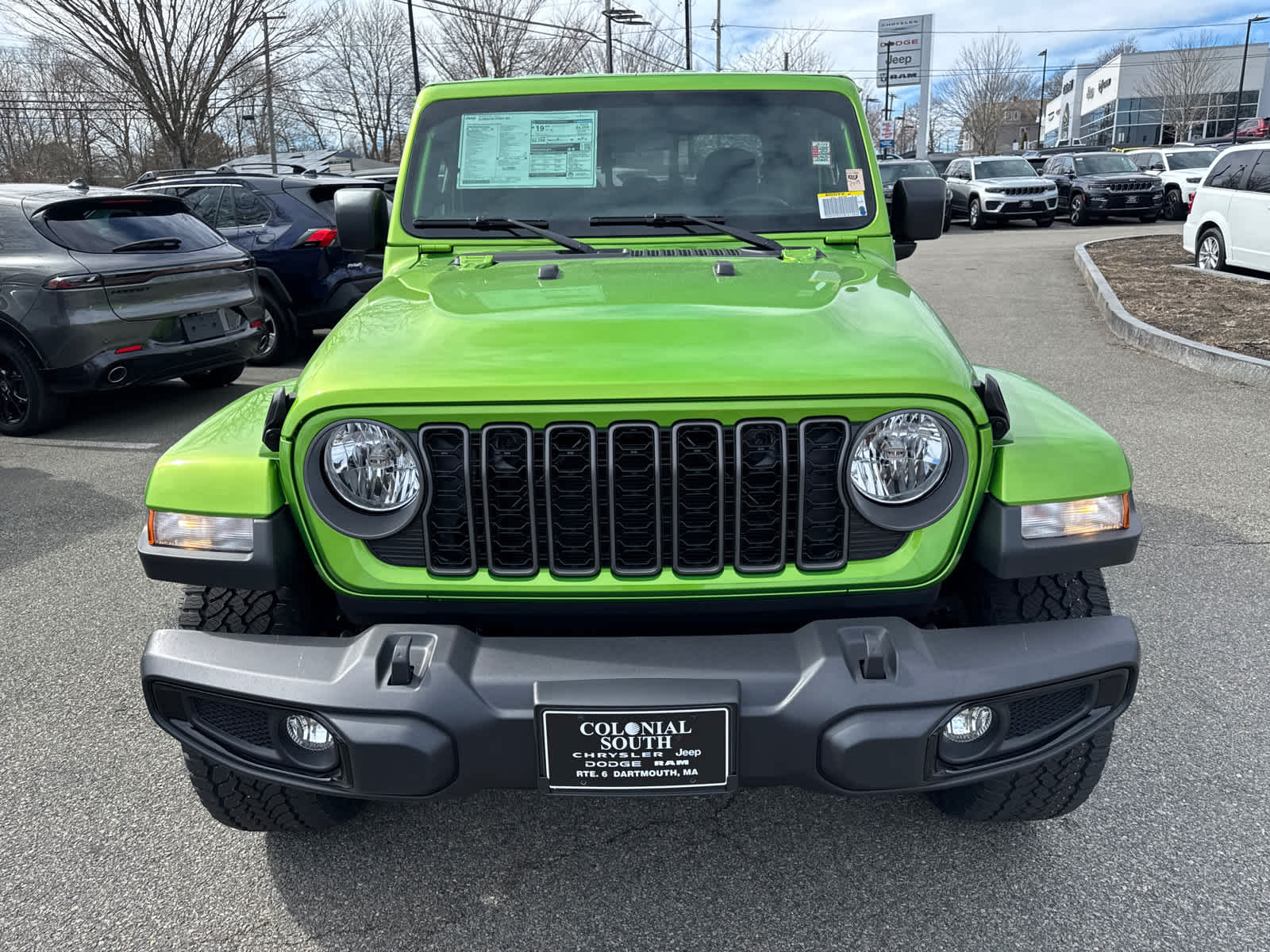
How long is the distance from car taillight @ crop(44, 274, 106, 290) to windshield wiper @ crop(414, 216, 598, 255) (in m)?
4.20

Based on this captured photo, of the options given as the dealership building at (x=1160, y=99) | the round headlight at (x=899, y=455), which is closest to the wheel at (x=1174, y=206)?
the round headlight at (x=899, y=455)

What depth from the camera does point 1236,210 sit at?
37.6 ft

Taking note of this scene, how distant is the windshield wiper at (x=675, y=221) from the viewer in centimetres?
316

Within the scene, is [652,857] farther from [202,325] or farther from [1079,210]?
[1079,210]

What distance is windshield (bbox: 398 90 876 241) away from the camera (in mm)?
3240

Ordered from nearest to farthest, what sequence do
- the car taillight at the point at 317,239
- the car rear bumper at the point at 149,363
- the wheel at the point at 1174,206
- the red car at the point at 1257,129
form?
the car rear bumper at the point at 149,363, the car taillight at the point at 317,239, the wheel at the point at 1174,206, the red car at the point at 1257,129

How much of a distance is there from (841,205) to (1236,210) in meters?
10.4

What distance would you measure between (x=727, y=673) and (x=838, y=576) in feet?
1.13

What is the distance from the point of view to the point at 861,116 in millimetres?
3496

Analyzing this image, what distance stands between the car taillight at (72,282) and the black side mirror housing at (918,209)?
17.2 ft

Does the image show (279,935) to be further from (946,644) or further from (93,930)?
(946,644)

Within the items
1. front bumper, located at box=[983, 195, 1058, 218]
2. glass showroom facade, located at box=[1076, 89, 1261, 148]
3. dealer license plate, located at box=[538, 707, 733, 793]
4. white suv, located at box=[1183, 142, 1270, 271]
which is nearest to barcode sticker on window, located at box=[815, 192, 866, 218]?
dealer license plate, located at box=[538, 707, 733, 793]

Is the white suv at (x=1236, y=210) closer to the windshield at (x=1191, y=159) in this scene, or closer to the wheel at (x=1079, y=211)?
the wheel at (x=1079, y=211)

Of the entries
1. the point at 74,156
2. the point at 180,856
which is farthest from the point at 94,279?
the point at 74,156
